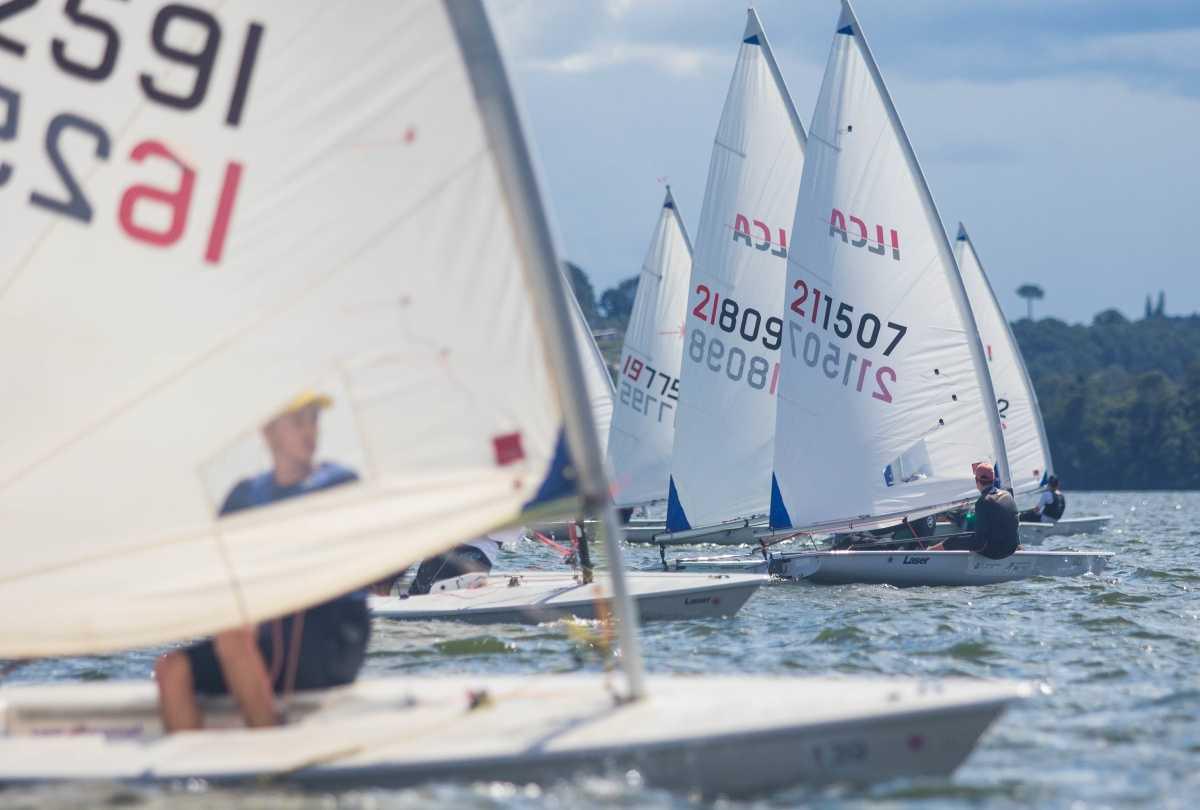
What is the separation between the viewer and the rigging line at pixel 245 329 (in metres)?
7.33

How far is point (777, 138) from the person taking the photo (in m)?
22.9

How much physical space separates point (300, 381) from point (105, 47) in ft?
5.21

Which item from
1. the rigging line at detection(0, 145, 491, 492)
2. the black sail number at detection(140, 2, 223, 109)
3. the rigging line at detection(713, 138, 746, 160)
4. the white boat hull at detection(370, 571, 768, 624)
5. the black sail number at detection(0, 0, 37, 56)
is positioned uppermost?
the rigging line at detection(713, 138, 746, 160)

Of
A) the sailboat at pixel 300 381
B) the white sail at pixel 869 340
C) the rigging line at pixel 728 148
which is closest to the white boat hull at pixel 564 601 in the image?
the white sail at pixel 869 340

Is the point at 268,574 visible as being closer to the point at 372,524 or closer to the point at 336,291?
the point at 372,524

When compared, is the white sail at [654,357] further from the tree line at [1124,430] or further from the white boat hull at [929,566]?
the tree line at [1124,430]

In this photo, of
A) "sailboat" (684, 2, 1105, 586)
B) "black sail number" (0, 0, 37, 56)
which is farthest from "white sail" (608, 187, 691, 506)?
"black sail number" (0, 0, 37, 56)

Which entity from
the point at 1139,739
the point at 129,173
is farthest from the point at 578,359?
the point at 1139,739

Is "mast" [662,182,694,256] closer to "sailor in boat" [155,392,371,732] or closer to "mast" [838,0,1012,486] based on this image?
"mast" [838,0,1012,486]

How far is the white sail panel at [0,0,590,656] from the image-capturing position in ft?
23.7

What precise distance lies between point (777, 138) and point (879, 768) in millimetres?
16691

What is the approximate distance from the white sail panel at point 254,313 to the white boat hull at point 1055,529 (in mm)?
22500

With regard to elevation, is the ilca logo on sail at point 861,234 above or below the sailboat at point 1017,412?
above

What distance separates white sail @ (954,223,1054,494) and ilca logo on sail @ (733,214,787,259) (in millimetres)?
8640
